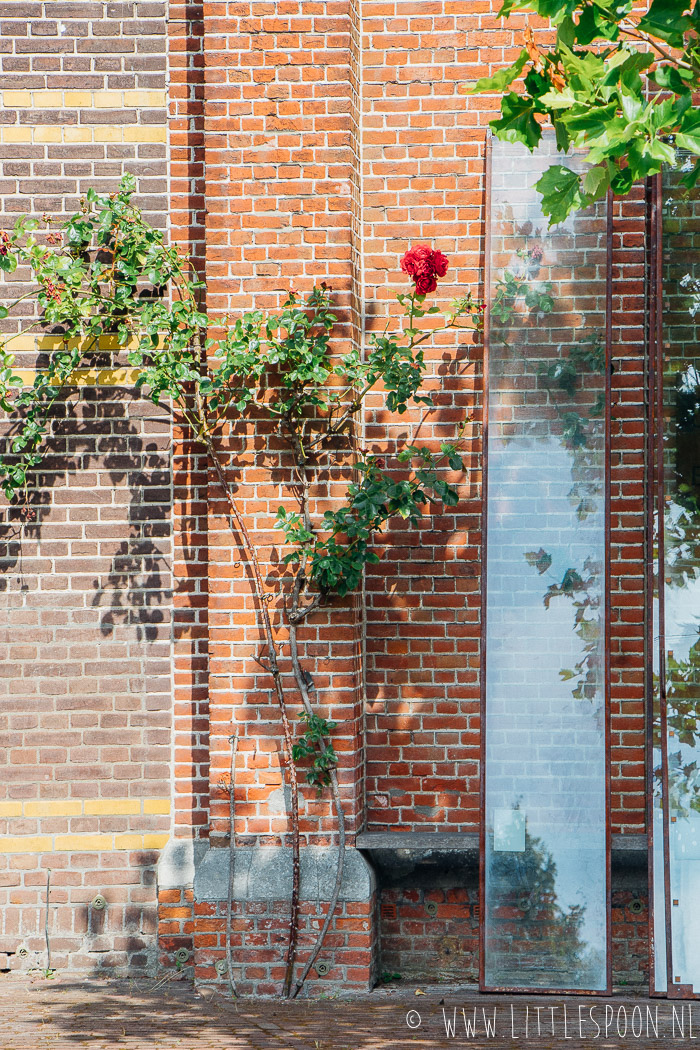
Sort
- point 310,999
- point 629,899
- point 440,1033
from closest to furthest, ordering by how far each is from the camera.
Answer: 1. point 440,1033
2. point 310,999
3. point 629,899

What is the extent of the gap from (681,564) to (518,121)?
7.65 ft

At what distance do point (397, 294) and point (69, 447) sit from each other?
1.81m

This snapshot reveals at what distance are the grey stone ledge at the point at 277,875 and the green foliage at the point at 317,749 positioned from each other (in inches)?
13.5

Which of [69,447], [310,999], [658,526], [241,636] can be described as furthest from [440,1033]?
[69,447]

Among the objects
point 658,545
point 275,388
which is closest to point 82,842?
point 275,388

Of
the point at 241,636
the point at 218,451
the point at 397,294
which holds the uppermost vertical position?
the point at 397,294

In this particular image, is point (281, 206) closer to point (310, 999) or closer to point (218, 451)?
point (218, 451)

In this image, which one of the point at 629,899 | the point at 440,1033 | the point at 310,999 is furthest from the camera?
the point at 629,899

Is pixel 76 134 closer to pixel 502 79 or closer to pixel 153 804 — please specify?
pixel 502 79

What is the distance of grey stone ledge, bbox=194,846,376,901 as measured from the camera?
4520 millimetres

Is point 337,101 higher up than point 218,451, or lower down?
higher up

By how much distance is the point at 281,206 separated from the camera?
4645 millimetres

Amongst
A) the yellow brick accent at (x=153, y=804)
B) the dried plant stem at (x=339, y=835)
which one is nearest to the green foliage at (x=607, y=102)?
the dried plant stem at (x=339, y=835)

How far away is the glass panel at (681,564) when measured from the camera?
4.48m
